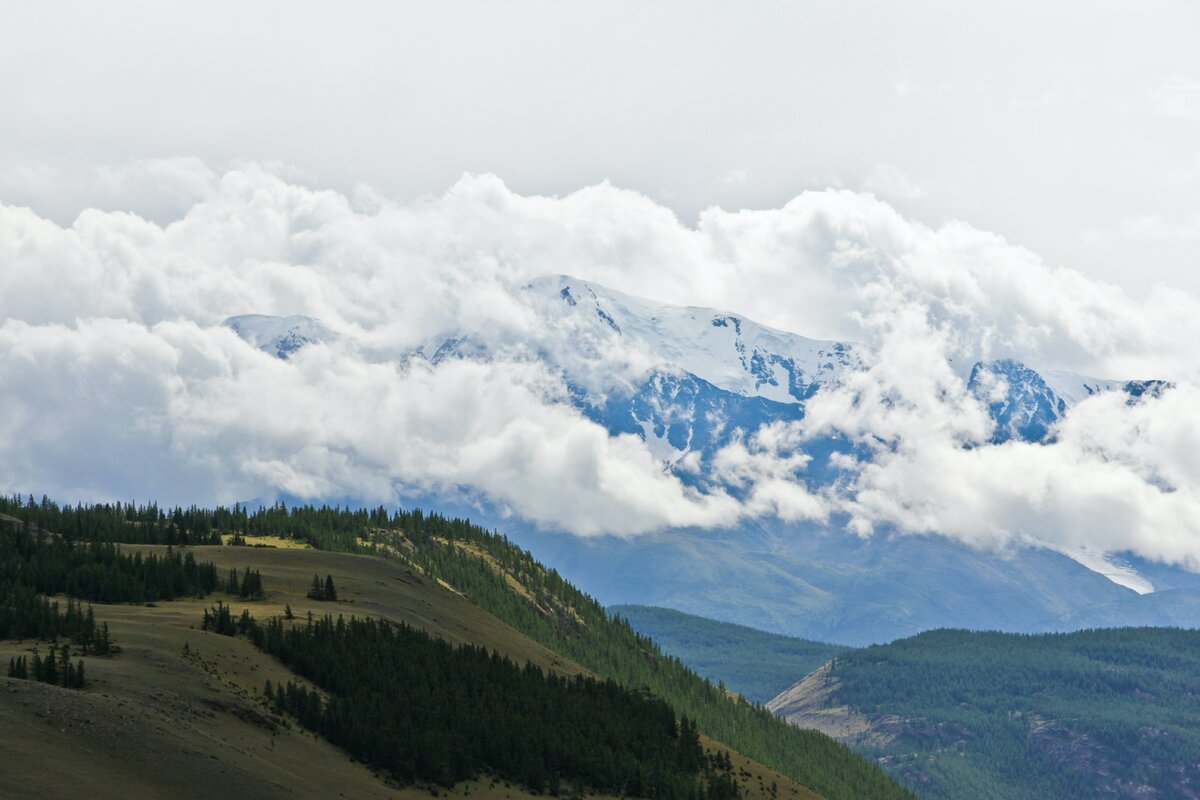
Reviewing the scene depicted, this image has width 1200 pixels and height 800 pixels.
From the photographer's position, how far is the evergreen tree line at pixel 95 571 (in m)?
165

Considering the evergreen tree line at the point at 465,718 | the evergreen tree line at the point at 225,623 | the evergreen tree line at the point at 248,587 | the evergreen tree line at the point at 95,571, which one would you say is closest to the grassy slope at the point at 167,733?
the evergreen tree line at the point at 225,623

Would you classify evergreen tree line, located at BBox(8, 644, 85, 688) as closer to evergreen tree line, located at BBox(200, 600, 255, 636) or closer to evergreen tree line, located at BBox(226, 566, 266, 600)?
evergreen tree line, located at BBox(200, 600, 255, 636)

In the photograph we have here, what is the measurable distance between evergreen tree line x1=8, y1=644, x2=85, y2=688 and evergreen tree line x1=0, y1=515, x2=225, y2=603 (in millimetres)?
55678

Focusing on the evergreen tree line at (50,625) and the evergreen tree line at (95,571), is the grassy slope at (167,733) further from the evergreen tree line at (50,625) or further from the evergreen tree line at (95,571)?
the evergreen tree line at (95,571)

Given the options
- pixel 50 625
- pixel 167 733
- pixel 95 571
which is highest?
pixel 95 571

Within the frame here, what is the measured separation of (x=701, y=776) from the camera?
168 m

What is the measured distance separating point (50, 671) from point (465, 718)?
45128 mm

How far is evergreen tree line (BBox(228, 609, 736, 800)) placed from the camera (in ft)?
405

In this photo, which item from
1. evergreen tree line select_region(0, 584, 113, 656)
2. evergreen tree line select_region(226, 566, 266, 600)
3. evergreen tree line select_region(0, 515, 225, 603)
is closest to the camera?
evergreen tree line select_region(0, 584, 113, 656)

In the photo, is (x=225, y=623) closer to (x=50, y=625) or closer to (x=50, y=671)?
(x=50, y=625)

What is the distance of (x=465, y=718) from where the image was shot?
14025 cm

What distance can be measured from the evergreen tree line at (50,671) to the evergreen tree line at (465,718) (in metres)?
20.2

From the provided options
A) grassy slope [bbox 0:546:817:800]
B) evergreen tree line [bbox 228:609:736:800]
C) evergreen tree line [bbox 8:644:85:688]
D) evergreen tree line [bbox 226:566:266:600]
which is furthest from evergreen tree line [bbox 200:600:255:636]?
evergreen tree line [bbox 8:644:85:688]

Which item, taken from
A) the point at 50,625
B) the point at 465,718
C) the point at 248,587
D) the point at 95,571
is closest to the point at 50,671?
the point at 50,625
